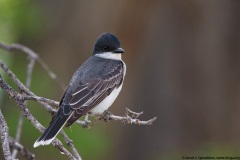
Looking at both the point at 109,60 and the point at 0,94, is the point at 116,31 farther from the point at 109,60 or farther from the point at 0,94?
the point at 0,94

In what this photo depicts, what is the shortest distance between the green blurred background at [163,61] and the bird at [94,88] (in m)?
1.53

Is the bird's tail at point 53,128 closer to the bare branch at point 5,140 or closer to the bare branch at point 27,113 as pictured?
the bare branch at point 27,113

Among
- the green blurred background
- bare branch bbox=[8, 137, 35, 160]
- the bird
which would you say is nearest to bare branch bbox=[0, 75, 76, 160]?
the bird

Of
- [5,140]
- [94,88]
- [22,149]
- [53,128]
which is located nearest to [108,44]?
[94,88]

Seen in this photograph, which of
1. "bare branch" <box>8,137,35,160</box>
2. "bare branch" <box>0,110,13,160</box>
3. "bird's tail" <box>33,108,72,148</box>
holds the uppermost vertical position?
"bare branch" <box>0,110,13,160</box>

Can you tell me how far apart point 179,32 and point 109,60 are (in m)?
2.08

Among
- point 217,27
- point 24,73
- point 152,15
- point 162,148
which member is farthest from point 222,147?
point 24,73

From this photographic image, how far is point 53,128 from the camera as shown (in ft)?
14.1

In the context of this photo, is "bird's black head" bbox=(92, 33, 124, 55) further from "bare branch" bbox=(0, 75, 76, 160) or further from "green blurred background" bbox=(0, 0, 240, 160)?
"bare branch" bbox=(0, 75, 76, 160)

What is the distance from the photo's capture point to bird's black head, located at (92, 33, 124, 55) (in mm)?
5691

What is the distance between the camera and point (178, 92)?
24.7 feet

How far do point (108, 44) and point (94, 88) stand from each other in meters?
0.76

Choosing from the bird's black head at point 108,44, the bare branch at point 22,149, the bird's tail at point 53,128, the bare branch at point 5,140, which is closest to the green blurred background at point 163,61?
the bird's black head at point 108,44

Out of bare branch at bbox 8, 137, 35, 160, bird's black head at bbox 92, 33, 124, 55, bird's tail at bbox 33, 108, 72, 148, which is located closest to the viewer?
bird's tail at bbox 33, 108, 72, 148
